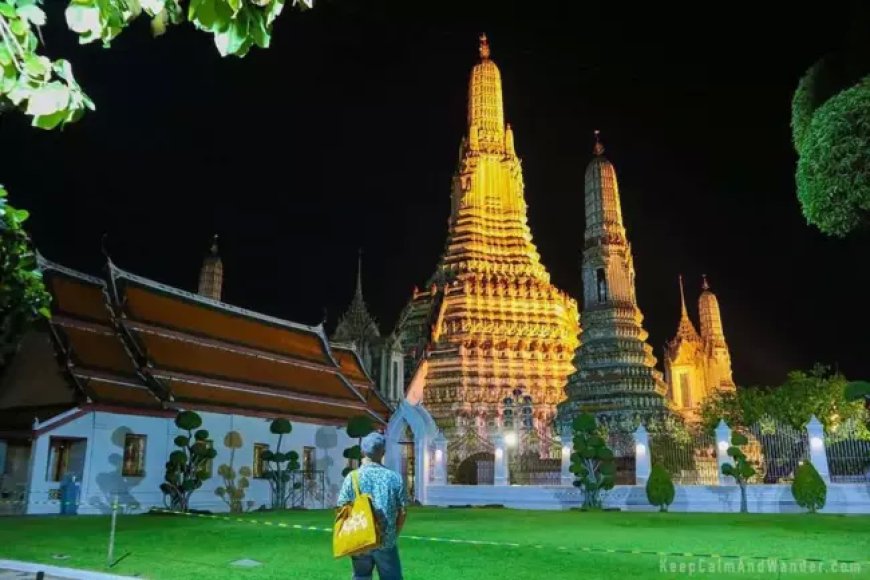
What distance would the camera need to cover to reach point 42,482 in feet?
53.8

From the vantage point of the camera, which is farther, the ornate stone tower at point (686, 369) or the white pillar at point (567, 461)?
the ornate stone tower at point (686, 369)

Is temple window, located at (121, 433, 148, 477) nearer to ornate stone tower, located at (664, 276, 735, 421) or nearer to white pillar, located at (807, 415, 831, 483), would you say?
white pillar, located at (807, 415, 831, 483)

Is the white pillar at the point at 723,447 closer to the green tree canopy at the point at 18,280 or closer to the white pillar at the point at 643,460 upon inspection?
the white pillar at the point at 643,460

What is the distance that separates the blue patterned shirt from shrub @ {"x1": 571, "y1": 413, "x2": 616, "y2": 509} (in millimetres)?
16843

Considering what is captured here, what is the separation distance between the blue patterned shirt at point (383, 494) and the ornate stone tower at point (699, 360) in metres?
52.3

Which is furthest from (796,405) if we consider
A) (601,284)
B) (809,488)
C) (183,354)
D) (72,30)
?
(72,30)

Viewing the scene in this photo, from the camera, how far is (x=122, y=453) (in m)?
17.9

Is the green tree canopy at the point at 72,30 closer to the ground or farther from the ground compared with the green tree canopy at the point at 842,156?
closer to the ground

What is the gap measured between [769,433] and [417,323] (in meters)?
29.0

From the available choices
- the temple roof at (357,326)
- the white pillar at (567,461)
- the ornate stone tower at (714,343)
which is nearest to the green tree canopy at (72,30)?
the white pillar at (567,461)

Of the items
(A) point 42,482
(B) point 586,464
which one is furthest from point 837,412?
(A) point 42,482

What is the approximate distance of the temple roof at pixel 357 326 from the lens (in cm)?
4509

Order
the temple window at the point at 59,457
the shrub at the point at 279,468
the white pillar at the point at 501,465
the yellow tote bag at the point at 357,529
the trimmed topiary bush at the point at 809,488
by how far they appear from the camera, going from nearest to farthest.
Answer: the yellow tote bag at the point at 357,529 < the temple window at the point at 59,457 < the trimmed topiary bush at the point at 809,488 < the shrub at the point at 279,468 < the white pillar at the point at 501,465

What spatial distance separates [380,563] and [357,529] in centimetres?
33
